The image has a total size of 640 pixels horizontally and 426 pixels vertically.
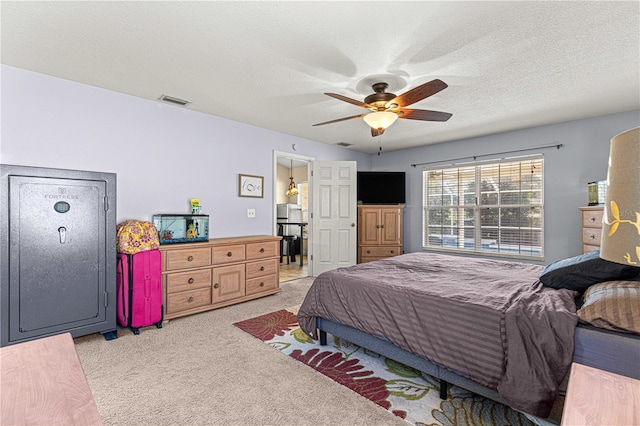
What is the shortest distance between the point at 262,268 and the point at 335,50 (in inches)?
110

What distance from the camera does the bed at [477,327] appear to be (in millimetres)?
1427

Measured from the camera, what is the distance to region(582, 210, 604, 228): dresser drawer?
3307 mm

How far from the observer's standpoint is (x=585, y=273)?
1755 millimetres

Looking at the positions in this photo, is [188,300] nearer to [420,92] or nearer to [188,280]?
[188,280]

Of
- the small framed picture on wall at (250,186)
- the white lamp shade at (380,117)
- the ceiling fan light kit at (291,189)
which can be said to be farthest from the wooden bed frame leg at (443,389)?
the ceiling fan light kit at (291,189)

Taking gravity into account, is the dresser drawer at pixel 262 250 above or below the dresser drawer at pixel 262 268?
above

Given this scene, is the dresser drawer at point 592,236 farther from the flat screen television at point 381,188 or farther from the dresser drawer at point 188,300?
the dresser drawer at point 188,300

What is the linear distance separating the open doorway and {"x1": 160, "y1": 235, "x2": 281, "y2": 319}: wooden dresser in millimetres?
1170

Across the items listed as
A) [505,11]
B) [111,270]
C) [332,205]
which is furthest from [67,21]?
[332,205]

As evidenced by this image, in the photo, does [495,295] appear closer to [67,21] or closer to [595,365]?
[595,365]

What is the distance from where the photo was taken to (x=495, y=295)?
6.19 feet

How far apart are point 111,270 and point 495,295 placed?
3136mm

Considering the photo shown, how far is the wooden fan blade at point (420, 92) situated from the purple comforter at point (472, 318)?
1.46 m

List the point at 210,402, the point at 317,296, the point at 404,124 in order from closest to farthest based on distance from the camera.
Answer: the point at 210,402
the point at 317,296
the point at 404,124
